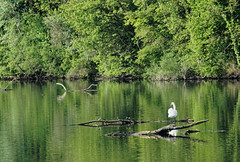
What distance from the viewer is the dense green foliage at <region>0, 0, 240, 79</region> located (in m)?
39.1

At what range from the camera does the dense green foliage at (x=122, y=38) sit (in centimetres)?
3909

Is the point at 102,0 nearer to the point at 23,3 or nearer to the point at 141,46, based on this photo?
the point at 141,46

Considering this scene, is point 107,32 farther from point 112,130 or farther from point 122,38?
point 112,130

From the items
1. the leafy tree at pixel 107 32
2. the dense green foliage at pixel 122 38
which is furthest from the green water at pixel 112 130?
the leafy tree at pixel 107 32

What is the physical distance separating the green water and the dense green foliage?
8.32 m

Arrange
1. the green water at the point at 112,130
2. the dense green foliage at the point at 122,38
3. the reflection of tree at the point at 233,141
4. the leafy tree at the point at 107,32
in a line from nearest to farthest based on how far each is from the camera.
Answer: the reflection of tree at the point at 233,141 → the green water at the point at 112,130 → the dense green foliage at the point at 122,38 → the leafy tree at the point at 107,32

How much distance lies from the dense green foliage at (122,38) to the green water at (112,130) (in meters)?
8.32

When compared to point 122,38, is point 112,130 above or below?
below

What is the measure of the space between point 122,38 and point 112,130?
35.6 m

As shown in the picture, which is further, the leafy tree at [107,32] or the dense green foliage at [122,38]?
the leafy tree at [107,32]

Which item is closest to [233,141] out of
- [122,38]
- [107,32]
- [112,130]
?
[112,130]

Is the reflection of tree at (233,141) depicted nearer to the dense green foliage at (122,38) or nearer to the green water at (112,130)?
the green water at (112,130)

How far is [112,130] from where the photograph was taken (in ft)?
63.7

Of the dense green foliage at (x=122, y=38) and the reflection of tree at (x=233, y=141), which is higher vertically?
the dense green foliage at (x=122, y=38)
